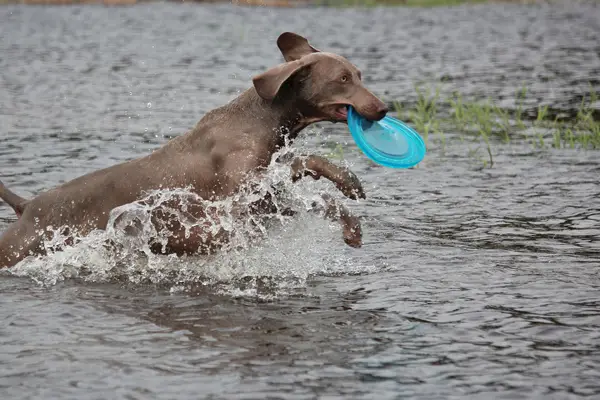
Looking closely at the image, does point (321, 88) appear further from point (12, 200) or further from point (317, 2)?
point (317, 2)

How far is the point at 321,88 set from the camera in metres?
8.43

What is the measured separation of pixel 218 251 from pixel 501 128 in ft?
26.7

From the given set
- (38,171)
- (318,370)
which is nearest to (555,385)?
(318,370)

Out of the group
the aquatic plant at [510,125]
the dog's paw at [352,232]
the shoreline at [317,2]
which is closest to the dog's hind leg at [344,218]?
the dog's paw at [352,232]

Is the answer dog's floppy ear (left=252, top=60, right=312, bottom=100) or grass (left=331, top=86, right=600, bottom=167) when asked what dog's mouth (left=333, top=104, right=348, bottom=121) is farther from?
grass (left=331, top=86, right=600, bottom=167)

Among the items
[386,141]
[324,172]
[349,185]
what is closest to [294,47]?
[386,141]

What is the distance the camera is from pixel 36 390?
6.34 metres

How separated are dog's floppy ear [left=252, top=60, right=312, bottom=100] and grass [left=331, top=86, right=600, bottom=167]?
571 centimetres

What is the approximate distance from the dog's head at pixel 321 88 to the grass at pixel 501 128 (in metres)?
5.57

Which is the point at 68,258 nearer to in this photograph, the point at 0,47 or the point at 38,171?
the point at 38,171

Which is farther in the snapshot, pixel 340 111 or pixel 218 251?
pixel 218 251

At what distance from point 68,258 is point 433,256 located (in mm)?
3158

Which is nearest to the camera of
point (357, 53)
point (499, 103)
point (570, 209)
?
point (570, 209)

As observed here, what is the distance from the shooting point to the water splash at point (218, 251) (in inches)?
336
